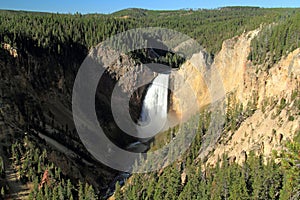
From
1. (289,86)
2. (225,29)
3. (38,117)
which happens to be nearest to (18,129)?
(38,117)

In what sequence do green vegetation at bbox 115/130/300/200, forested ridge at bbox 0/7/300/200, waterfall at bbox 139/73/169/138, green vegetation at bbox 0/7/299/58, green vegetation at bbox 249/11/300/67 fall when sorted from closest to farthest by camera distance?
green vegetation at bbox 115/130/300/200 → forested ridge at bbox 0/7/300/200 → green vegetation at bbox 249/11/300/67 → green vegetation at bbox 0/7/299/58 → waterfall at bbox 139/73/169/138

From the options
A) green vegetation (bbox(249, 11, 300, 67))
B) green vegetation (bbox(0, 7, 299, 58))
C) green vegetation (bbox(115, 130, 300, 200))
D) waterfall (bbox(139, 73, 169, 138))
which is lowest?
green vegetation (bbox(115, 130, 300, 200))

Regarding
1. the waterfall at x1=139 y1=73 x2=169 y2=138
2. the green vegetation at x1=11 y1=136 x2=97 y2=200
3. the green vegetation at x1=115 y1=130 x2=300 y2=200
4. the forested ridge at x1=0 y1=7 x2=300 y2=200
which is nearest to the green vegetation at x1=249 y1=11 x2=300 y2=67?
the forested ridge at x1=0 y1=7 x2=300 y2=200

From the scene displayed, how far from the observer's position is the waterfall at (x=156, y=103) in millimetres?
109188

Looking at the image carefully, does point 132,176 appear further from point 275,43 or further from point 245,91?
point 275,43

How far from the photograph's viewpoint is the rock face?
60219 mm

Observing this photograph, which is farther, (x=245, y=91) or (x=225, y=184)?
(x=245, y=91)

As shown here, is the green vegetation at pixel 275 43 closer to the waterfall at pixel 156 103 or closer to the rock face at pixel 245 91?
the rock face at pixel 245 91

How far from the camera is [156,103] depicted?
114438mm

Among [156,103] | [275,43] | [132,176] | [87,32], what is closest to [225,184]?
[132,176]

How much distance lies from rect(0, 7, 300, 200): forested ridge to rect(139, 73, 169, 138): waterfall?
11.0m

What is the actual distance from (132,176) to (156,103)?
Answer: 147 ft

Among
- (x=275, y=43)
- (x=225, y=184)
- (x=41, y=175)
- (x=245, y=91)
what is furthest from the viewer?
(x=275, y=43)

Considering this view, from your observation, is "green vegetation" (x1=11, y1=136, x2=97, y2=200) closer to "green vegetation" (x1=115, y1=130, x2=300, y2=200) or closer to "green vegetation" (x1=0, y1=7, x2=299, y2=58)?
"green vegetation" (x1=115, y1=130, x2=300, y2=200)
